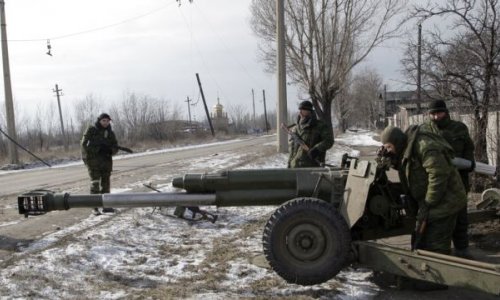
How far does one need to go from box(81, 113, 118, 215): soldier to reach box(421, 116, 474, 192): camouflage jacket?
535cm

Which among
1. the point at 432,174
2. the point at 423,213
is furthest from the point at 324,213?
the point at 432,174

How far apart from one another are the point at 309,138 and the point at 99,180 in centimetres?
390

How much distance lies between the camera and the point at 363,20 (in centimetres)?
2483

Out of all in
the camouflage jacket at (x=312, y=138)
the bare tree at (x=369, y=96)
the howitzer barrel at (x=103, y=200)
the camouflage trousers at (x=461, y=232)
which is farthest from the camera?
the bare tree at (x=369, y=96)

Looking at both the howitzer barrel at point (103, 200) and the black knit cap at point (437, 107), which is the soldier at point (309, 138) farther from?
the howitzer barrel at point (103, 200)

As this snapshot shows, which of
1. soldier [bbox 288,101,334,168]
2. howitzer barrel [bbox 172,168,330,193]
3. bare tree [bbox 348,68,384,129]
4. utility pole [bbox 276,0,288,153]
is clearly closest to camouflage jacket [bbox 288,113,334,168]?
soldier [bbox 288,101,334,168]

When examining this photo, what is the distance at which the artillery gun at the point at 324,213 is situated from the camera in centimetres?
450

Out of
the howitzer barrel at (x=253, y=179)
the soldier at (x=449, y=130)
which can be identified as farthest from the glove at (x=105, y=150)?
the soldier at (x=449, y=130)

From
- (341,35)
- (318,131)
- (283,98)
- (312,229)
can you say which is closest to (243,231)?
(318,131)

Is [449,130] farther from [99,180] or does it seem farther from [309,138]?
[99,180]

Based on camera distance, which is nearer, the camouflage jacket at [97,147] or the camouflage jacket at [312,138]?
the camouflage jacket at [312,138]

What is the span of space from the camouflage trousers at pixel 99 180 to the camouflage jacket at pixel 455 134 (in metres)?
5.47

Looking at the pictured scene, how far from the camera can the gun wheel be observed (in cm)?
477

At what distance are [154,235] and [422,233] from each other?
386cm
